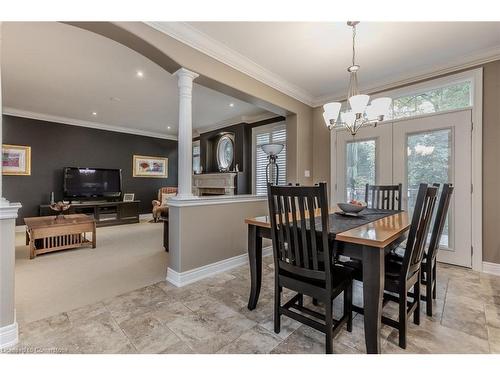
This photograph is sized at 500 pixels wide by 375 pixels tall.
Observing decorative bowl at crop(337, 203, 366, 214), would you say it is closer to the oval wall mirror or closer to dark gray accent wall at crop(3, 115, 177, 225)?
the oval wall mirror

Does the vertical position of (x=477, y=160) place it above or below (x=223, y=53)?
below

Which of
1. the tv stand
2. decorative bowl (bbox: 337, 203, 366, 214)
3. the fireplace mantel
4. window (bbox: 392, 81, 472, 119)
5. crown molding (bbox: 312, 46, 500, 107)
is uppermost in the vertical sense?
crown molding (bbox: 312, 46, 500, 107)

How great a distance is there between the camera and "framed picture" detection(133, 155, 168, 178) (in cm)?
680

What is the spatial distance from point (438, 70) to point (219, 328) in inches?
154

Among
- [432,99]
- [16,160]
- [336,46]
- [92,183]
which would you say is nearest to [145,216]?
[92,183]

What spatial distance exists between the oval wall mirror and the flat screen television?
106 inches

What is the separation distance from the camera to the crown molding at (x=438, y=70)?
8.91 feet

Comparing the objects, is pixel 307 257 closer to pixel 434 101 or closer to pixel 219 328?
pixel 219 328

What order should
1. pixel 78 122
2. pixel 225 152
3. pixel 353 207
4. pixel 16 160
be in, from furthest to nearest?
1. pixel 225 152
2. pixel 78 122
3. pixel 16 160
4. pixel 353 207

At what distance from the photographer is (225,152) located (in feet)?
21.1

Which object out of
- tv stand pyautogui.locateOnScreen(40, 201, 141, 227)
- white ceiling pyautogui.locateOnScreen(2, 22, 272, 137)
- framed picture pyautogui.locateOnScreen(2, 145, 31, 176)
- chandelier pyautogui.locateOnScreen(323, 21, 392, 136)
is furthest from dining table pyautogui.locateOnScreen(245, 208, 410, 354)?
framed picture pyautogui.locateOnScreen(2, 145, 31, 176)

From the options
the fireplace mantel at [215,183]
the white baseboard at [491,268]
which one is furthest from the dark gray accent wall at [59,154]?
the white baseboard at [491,268]
